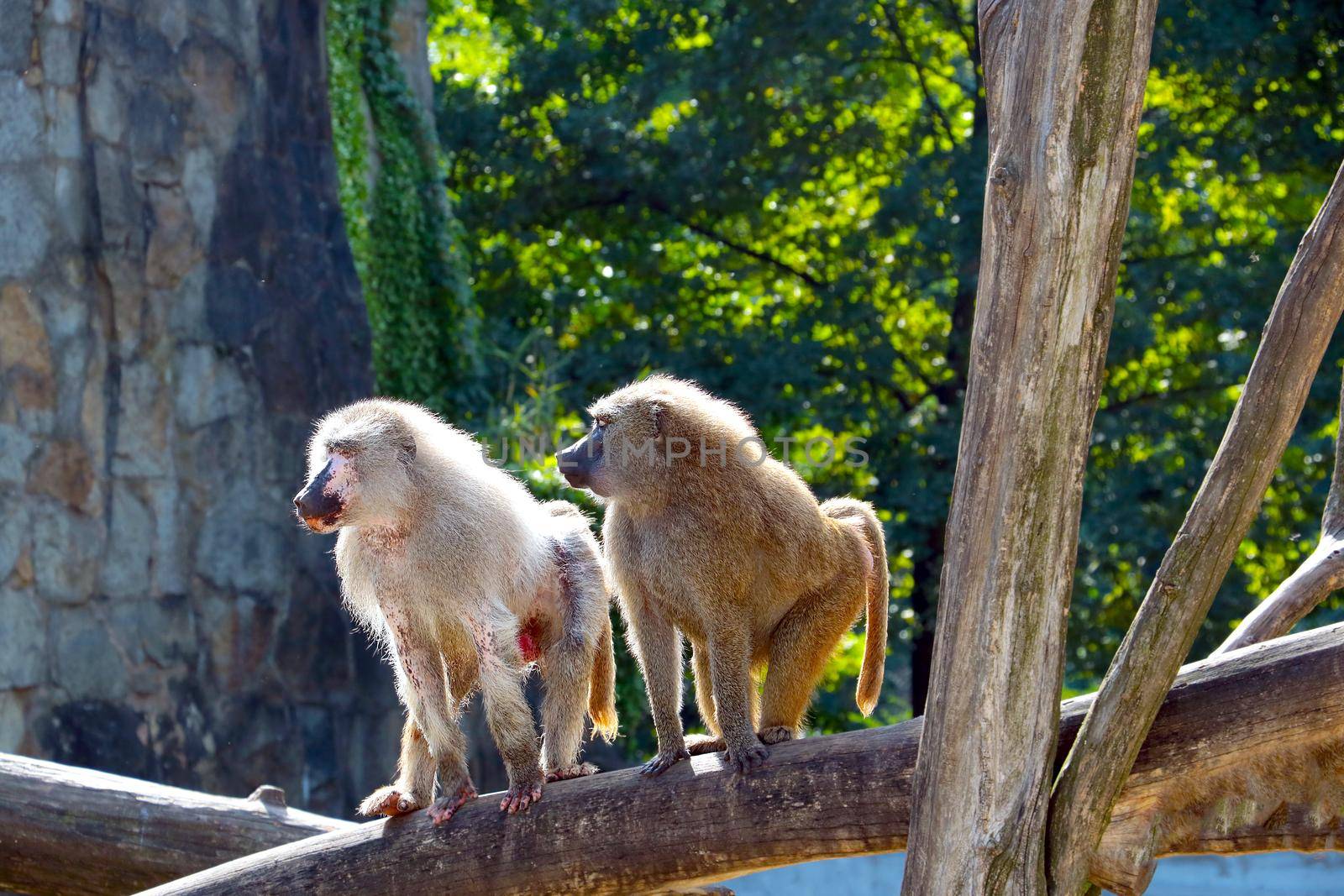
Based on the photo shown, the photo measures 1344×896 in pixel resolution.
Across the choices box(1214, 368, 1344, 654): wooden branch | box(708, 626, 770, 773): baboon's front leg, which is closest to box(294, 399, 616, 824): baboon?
box(708, 626, 770, 773): baboon's front leg

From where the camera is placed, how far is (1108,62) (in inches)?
98.0

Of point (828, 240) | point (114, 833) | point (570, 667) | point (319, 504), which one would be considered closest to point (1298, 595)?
point (570, 667)

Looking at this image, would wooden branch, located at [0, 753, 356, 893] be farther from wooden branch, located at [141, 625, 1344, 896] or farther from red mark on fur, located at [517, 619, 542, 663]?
red mark on fur, located at [517, 619, 542, 663]

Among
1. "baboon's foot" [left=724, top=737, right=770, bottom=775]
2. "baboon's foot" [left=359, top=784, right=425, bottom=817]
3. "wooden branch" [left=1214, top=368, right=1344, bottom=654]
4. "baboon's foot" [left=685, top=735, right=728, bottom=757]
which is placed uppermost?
"wooden branch" [left=1214, top=368, right=1344, bottom=654]

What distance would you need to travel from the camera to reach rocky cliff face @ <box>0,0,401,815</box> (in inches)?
251

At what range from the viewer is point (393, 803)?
3664 millimetres

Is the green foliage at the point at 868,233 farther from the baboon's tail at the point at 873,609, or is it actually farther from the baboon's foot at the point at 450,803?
the baboon's foot at the point at 450,803

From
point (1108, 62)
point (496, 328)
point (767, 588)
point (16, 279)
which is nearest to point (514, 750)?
point (767, 588)

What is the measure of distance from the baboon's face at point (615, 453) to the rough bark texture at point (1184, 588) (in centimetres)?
139

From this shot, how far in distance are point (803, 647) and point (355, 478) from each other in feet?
4.16

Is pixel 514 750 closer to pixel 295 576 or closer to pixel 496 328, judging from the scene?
pixel 295 576

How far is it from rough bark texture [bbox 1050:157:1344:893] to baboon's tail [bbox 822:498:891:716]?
3.87 ft

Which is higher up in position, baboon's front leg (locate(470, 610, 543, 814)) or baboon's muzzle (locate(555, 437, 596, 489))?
baboon's muzzle (locate(555, 437, 596, 489))

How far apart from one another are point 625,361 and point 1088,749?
705cm
